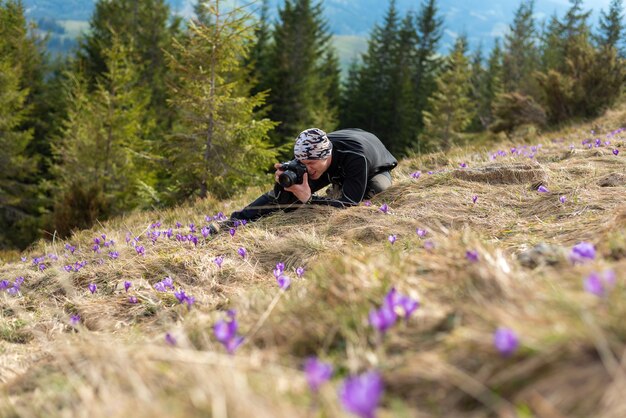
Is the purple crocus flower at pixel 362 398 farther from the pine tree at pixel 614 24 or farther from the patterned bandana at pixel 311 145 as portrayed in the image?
the pine tree at pixel 614 24

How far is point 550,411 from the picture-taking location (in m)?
0.94

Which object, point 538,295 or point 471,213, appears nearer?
point 538,295

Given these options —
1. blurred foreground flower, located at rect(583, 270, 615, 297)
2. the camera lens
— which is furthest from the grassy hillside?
the camera lens

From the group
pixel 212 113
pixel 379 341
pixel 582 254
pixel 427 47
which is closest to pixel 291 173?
pixel 582 254

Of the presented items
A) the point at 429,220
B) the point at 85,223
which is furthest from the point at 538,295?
the point at 85,223

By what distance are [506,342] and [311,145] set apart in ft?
12.9

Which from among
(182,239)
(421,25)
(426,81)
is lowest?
(182,239)

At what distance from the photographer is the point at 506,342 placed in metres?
1.09

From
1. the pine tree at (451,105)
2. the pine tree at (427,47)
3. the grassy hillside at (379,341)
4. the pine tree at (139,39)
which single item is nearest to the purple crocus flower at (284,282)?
the grassy hillside at (379,341)

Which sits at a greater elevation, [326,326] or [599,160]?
[599,160]

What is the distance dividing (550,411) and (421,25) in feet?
121

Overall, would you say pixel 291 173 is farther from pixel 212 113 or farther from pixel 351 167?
pixel 212 113

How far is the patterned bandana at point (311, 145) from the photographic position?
4.86m

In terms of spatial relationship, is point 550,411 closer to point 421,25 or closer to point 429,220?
point 429,220
